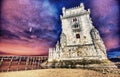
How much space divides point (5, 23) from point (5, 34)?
0.45 metres

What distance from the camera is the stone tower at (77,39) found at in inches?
216

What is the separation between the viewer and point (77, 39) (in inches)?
235

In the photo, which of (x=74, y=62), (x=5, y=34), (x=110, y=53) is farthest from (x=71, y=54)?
(x=5, y=34)

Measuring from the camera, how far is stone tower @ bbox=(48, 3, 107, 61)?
5484mm

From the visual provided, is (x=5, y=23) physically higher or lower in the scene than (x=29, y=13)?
lower

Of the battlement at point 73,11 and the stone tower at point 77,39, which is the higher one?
the battlement at point 73,11

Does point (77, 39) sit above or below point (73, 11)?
below

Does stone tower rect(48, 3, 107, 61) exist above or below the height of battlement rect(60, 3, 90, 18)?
below

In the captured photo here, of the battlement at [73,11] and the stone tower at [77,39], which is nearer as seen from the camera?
the stone tower at [77,39]

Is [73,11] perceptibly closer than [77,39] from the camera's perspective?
No

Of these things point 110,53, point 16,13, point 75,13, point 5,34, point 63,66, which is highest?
point 75,13

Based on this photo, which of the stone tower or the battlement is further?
the battlement

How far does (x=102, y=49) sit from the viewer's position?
530 cm

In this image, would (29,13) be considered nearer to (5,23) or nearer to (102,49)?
(5,23)
